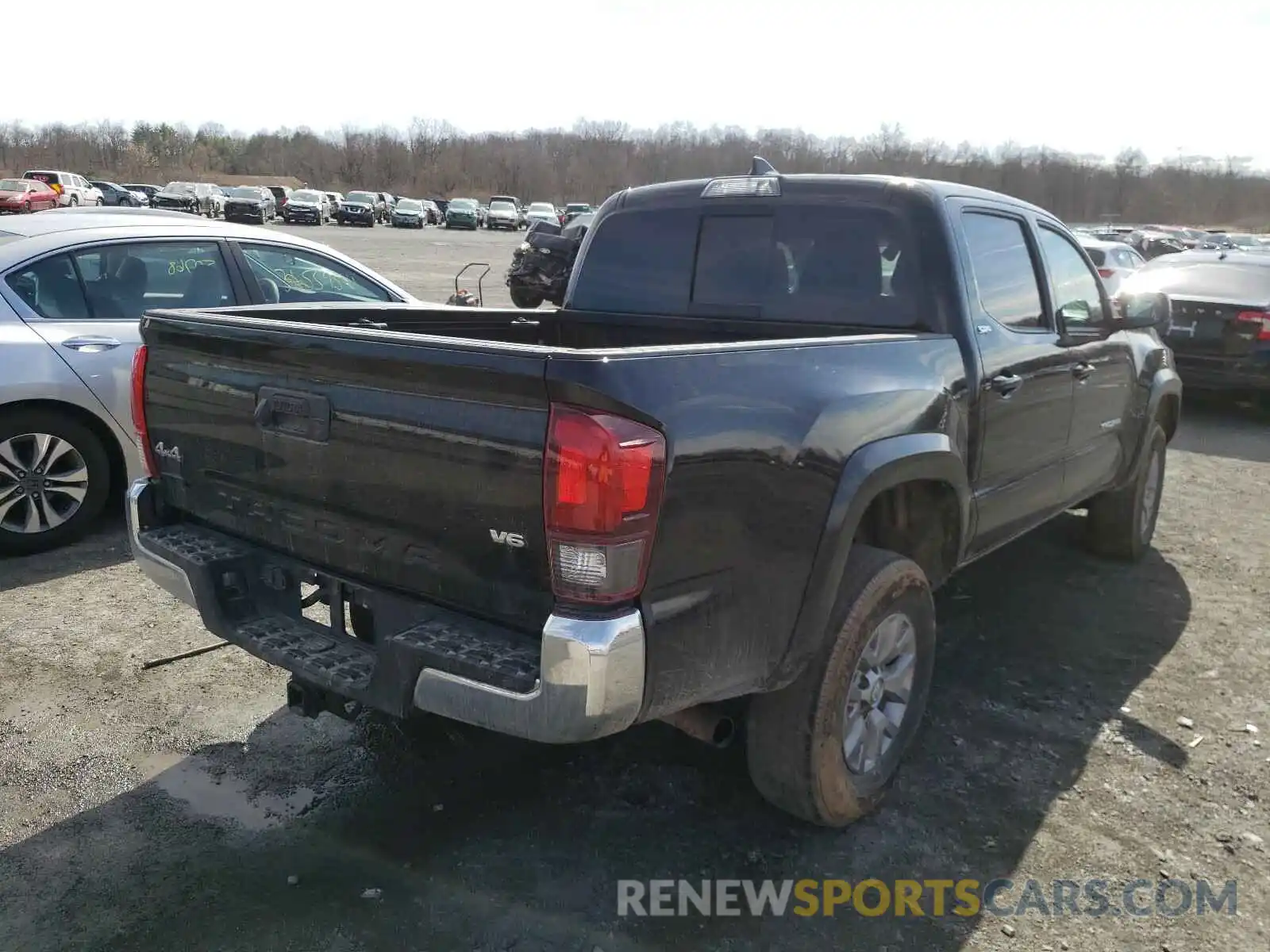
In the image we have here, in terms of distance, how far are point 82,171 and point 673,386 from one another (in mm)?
112995

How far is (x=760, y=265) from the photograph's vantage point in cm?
403

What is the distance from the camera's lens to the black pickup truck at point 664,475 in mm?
2293

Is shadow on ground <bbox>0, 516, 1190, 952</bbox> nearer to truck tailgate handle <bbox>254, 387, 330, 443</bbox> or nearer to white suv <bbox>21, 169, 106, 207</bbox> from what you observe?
truck tailgate handle <bbox>254, 387, 330, 443</bbox>

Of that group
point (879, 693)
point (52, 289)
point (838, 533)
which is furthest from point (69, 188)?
point (838, 533)

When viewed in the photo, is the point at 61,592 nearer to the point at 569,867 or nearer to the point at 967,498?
the point at 569,867

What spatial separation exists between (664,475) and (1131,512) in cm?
429

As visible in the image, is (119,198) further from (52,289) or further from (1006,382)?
(1006,382)

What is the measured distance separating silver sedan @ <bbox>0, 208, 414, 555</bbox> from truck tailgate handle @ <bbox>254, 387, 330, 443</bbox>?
9.59 feet

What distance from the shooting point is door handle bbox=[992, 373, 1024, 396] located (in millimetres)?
3740

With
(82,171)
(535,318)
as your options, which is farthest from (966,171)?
(535,318)

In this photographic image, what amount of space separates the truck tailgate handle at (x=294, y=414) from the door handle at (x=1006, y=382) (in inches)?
93.8

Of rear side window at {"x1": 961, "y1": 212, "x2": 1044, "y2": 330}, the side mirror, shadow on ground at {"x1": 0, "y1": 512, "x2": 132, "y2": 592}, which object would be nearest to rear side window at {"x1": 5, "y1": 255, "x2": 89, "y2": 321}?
shadow on ground at {"x1": 0, "y1": 512, "x2": 132, "y2": 592}

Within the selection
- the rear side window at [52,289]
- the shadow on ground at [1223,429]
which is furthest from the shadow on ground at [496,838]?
the shadow on ground at [1223,429]

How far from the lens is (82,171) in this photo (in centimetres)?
9756
